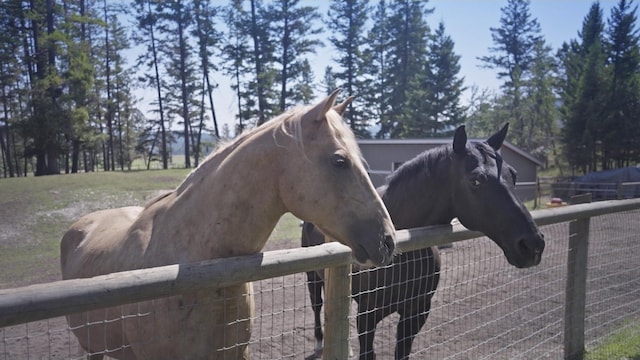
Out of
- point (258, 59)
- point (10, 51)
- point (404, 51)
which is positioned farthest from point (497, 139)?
point (404, 51)

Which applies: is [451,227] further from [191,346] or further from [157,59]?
[157,59]

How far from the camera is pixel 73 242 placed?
3627 millimetres

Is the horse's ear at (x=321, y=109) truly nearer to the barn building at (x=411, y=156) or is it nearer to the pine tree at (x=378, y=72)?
the barn building at (x=411, y=156)

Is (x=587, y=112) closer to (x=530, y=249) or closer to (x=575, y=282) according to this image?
(x=575, y=282)

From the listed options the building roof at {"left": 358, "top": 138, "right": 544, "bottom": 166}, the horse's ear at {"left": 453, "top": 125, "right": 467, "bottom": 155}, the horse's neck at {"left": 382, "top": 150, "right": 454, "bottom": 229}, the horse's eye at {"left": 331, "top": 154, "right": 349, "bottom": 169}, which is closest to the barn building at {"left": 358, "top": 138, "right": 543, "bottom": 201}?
the building roof at {"left": 358, "top": 138, "right": 544, "bottom": 166}

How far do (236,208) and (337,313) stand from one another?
731 millimetres

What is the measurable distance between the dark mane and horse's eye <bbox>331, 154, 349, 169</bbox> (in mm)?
1761

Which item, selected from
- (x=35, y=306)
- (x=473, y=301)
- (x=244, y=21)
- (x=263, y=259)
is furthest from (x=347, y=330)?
(x=244, y=21)

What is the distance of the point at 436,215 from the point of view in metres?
3.33

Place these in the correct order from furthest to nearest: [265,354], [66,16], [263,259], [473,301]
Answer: [66,16], [473,301], [265,354], [263,259]

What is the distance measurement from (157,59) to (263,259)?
112 feet

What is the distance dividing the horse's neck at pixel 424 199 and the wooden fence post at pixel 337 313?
1495 millimetres

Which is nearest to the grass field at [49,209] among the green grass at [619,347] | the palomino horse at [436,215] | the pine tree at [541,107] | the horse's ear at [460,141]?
the palomino horse at [436,215]

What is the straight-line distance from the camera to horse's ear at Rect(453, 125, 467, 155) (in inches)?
126
